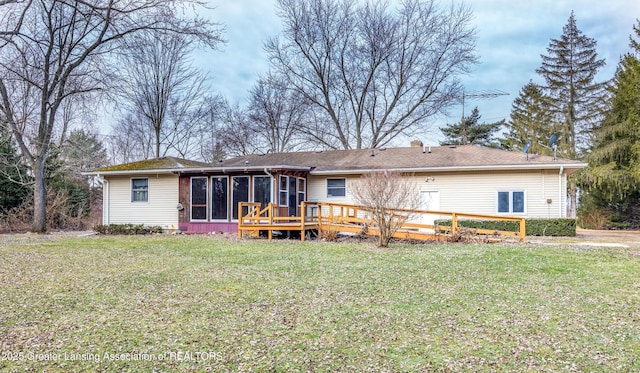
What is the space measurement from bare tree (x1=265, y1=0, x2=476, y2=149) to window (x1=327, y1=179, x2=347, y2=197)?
9.70 meters

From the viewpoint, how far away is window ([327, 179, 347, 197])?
56.0 ft

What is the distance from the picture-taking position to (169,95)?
2803 cm

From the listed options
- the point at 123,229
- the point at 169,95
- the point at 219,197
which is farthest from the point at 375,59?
the point at 123,229

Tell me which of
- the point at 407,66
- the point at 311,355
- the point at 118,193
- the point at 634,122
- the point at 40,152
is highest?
the point at 407,66

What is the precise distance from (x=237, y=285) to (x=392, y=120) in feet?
72.6

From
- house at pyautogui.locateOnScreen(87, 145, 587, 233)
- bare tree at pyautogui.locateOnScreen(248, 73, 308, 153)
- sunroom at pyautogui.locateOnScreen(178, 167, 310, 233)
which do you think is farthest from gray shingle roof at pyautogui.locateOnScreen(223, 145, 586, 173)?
bare tree at pyautogui.locateOnScreen(248, 73, 308, 153)

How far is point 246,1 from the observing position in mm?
13680

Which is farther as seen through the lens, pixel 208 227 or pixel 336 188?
pixel 336 188

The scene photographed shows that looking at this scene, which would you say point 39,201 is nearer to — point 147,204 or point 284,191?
point 147,204

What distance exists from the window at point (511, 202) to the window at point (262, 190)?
825 cm

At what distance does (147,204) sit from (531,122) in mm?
25424

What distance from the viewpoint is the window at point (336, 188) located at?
17.1 m

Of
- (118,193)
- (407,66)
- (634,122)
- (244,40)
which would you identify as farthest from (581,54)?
(118,193)

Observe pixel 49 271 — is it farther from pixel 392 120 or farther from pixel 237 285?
pixel 392 120
